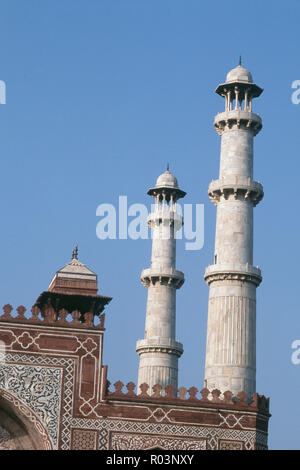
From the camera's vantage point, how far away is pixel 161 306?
44.5 m

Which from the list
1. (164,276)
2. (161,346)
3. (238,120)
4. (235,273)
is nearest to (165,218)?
(164,276)

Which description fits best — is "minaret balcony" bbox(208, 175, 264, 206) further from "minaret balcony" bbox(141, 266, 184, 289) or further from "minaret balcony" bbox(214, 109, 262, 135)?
"minaret balcony" bbox(141, 266, 184, 289)

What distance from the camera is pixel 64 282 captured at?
28766 millimetres

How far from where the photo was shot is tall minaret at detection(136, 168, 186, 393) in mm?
43906

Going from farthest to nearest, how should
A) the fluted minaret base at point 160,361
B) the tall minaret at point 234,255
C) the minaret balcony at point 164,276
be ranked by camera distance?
the minaret balcony at point 164,276 < the fluted minaret base at point 160,361 < the tall minaret at point 234,255

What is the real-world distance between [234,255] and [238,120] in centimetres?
465

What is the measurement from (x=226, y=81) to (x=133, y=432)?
51.6 feet

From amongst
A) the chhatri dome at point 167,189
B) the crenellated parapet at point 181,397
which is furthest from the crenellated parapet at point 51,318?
the chhatri dome at point 167,189

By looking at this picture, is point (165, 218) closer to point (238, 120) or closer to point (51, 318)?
point (238, 120)

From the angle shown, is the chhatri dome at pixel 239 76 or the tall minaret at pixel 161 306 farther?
the tall minaret at pixel 161 306

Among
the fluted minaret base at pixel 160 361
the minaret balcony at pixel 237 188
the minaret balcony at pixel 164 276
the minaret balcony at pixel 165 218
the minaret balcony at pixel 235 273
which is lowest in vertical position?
the fluted minaret base at pixel 160 361

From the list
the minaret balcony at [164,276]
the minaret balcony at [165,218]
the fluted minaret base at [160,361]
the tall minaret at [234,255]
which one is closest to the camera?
the tall minaret at [234,255]

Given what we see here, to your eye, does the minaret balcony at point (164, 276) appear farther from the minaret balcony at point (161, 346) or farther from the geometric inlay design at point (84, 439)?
the geometric inlay design at point (84, 439)

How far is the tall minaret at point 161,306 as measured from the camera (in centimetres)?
4391
